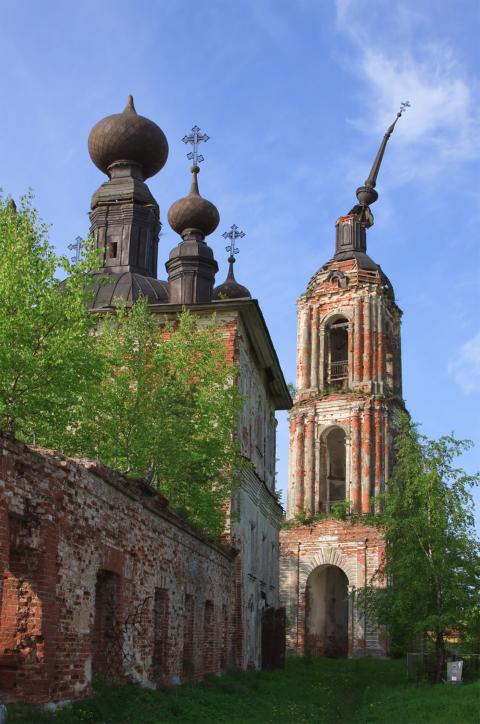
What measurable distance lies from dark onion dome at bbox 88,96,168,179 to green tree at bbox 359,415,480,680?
1238 centimetres

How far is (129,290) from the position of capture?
2419cm

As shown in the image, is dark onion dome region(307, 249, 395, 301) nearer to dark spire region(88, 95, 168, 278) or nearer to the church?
the church

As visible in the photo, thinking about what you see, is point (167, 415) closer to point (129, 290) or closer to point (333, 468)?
point (129, 290)

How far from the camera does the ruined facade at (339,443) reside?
1443 inches

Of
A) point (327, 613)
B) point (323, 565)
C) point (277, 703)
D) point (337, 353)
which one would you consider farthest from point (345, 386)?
point (277, 703)

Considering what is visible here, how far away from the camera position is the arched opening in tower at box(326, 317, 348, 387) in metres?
40.4

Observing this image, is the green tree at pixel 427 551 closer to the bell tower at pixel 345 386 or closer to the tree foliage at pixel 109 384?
the tree foliage at pixel 109 384

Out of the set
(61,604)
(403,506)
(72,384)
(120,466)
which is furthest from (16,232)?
(403,506)

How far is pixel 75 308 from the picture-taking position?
1230cm

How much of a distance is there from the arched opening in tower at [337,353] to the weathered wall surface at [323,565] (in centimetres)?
656

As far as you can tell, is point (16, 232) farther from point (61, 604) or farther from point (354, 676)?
point (354, 676)

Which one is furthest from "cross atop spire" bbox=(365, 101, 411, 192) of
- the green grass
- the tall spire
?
the green grass

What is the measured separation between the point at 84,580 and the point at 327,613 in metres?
31.6

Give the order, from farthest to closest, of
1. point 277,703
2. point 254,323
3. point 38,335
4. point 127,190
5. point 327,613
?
point 327,613 → point 127,190 → point 254,323 → point 277,703 → point 38,335
